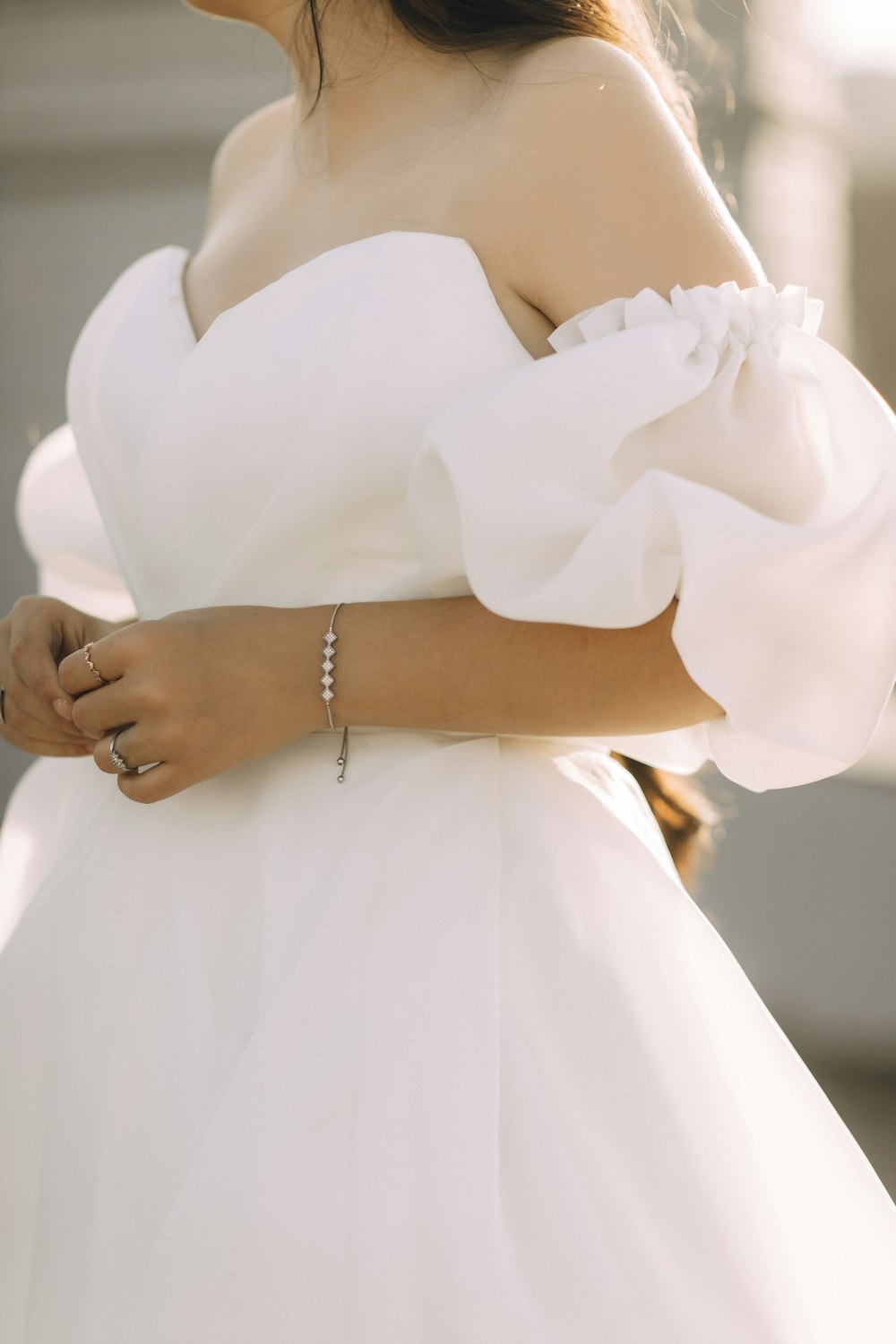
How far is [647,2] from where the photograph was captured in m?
1.34

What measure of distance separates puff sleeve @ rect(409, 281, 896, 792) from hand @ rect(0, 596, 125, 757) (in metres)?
0.38

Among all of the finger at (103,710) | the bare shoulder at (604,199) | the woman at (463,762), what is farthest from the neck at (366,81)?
the finger at (103,710)

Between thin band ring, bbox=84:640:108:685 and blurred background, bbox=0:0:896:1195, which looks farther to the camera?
blurred background, bbox=0:0:896:1195

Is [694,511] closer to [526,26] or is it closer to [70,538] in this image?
[526,26]

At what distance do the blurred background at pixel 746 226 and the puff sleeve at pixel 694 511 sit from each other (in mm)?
2436

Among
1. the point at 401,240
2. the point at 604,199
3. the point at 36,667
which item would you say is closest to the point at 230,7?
the point at 401,240

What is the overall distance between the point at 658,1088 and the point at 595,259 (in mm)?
616

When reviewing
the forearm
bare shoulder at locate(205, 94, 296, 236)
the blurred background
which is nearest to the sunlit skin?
the forearm

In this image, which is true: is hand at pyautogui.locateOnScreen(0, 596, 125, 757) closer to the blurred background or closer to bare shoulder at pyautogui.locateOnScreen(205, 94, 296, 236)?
bare shoulder at pyautogui.locateOnScreen(205, 94, 296, 236)

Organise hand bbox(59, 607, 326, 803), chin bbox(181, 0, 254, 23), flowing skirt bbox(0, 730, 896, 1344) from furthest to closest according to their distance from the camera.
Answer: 1. chin bbox(181, 0, 254, 23)
2. hand bbox(59, 607, 326, 803)
3. flowing skirt bbox(0, 730, 896, 1344)

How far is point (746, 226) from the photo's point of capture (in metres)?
3.26

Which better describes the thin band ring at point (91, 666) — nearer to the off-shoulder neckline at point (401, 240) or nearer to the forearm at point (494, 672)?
the forearm at point (494, 672)

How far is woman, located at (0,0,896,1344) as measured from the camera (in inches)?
31.9

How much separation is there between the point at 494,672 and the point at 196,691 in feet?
0.74
